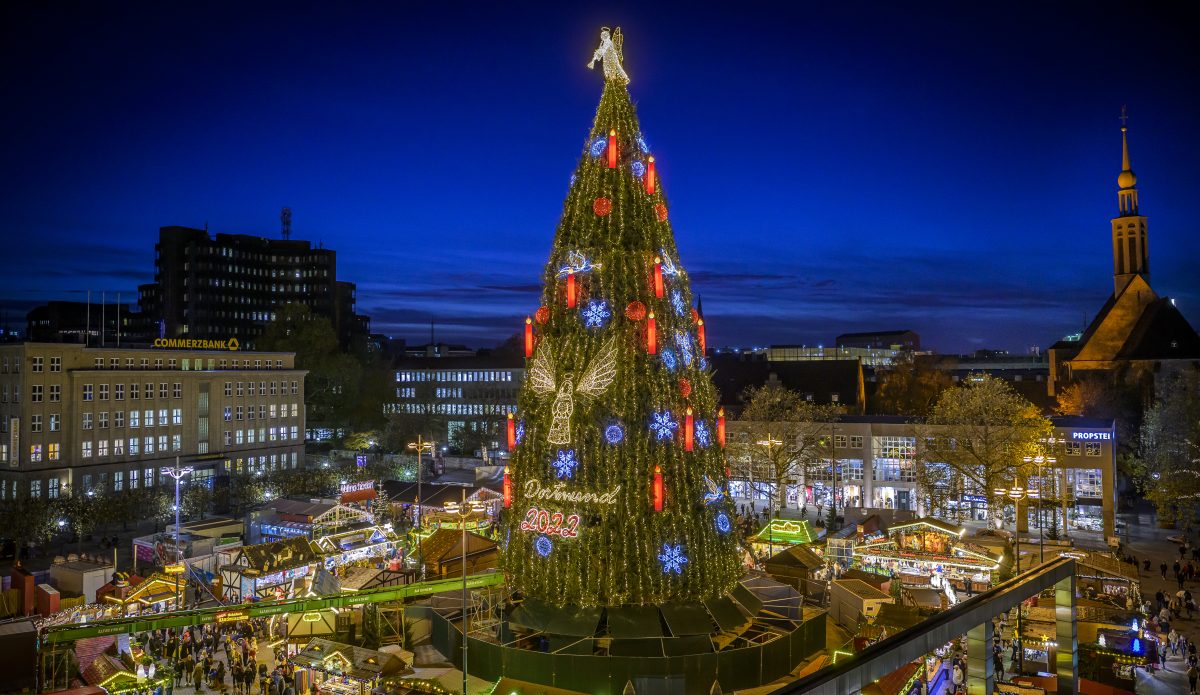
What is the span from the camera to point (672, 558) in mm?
21094

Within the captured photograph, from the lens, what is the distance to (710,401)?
895 inches

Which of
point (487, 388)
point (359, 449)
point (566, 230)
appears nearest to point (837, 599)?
point (566, 230)

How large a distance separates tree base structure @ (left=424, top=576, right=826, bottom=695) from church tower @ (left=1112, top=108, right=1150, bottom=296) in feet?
258

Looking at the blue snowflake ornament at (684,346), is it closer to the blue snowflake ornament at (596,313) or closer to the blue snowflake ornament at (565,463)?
the blue snowflake ornament at (596,313)

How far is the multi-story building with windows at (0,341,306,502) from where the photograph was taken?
58469 millimetres

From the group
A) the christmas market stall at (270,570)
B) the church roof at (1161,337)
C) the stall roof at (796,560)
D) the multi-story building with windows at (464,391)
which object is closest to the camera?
the christmas market stall at (270,570)

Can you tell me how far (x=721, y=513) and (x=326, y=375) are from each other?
74.7 m

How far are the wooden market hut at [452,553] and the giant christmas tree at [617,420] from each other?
1131 cm

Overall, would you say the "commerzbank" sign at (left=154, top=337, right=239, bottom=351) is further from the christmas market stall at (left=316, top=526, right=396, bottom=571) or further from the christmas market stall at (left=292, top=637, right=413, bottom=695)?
the christmas market stall at (left=292, top=637, right=413, bottom=695)

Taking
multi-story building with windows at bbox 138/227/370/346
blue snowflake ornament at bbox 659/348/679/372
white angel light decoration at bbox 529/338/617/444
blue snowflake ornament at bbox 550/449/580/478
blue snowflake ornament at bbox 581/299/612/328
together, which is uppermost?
multi-story building with windows at bbox 138/227/370/346

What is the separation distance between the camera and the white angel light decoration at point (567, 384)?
21.1m

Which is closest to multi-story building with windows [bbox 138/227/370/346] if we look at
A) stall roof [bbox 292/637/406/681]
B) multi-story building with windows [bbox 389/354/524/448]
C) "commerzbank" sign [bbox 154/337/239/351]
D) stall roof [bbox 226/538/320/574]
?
multi-story building with windows [bbox 389/354/524/448]

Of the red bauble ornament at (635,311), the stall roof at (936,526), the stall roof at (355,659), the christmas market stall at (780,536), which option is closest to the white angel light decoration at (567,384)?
the red bauble ornament at (635,311)

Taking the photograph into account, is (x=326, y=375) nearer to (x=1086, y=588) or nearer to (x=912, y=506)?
(x=912, y=506)
